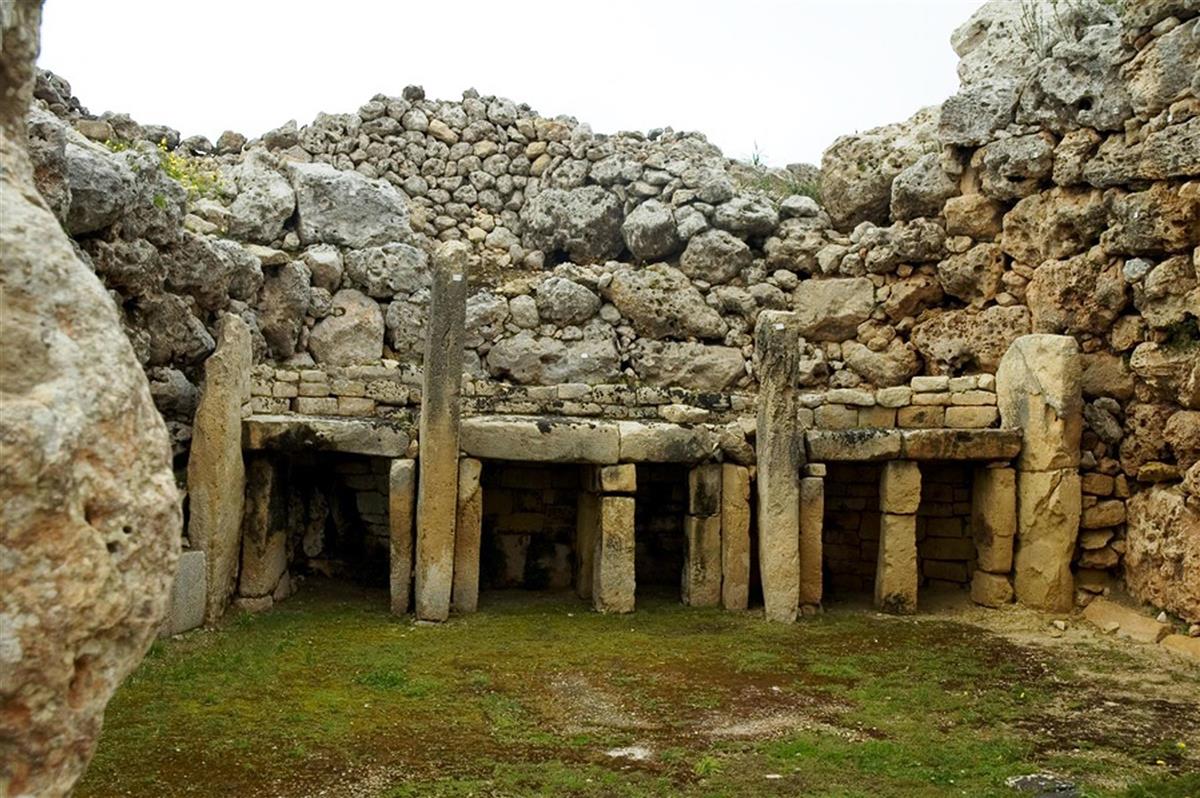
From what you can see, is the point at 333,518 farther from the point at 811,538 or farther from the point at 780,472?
the point at 811,538

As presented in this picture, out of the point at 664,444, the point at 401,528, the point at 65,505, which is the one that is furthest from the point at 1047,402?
the point at 65,505

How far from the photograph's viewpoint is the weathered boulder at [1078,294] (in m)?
12.9

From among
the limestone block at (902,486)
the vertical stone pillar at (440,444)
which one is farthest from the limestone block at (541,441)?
the limestone block at (902,486)

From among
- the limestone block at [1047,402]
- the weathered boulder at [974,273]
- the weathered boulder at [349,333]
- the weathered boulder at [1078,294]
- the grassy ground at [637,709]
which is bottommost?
the grassy ground at [637,709]

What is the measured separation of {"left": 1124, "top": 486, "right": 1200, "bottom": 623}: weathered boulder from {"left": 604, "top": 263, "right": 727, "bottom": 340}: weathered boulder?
5.45 metres

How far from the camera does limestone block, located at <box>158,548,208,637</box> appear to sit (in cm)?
1045

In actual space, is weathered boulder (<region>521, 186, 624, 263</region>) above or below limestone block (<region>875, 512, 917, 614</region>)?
above

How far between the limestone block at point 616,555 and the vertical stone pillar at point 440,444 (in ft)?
4.96

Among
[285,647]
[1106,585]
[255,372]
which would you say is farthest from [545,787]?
[1106,585]

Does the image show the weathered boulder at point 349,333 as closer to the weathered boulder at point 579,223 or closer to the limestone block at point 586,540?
the weathered boulder at point 579,223

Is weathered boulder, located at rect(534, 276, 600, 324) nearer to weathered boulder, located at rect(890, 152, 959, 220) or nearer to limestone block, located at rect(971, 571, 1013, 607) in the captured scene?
weathered boulder, located at rect(890, 152, 959, 220)

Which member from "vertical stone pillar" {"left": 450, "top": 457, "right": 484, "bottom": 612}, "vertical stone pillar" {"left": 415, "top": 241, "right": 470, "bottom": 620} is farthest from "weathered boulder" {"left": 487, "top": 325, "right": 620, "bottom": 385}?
"vertical stone pillar" {"left": 415, "top": 241, "right": 470, "bottom": 620}

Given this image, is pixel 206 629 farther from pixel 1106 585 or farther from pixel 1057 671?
pixel 1106 585

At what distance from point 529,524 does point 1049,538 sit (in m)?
5.69
